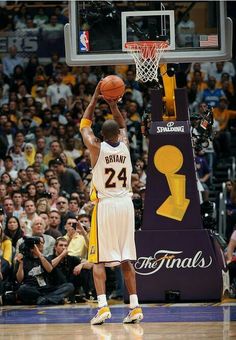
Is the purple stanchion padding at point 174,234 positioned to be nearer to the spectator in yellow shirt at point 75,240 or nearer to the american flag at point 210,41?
the american flag at point 210,41

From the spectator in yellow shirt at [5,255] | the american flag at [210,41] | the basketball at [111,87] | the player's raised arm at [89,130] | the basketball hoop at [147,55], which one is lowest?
the spectator in yellow shirt at [5,255]

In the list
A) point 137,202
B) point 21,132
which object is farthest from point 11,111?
point 137,202

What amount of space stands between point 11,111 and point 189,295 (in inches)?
382

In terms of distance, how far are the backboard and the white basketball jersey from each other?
8.30 ft

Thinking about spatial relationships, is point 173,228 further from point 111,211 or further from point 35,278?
point 111,211

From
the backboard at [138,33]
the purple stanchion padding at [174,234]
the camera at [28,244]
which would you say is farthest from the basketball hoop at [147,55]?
the camera at [28,244]

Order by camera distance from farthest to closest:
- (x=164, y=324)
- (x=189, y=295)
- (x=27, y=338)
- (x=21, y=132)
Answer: (x=21, y=132) → (x=189, y=295) → (x=164, y=324) → (x=27, y=338)

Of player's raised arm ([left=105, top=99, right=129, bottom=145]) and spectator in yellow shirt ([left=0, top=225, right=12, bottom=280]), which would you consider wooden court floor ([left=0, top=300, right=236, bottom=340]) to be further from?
player's raised arm ([left=105, top=99, right=129, bottom=145])

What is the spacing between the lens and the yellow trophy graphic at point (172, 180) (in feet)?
44.0

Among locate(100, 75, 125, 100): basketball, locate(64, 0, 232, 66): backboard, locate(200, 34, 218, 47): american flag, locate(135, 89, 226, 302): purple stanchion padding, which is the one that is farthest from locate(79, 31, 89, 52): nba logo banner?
locate(100, 75, 125, 100): basketball

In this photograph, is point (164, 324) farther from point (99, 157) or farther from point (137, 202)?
point (137, 202)

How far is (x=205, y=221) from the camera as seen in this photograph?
13.7 meters

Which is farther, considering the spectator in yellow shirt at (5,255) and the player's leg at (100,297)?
the spectator in yellow shirt at (5,255)

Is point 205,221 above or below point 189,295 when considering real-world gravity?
above
